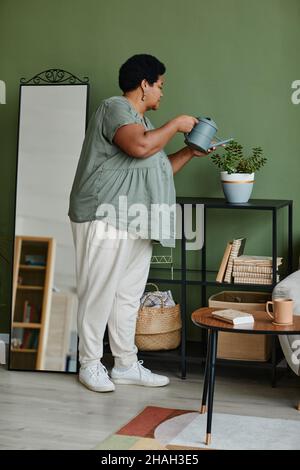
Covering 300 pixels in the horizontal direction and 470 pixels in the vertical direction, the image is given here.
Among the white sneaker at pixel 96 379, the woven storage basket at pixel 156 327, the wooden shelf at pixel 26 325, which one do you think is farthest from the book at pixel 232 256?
the wooden shelf at pixel 26 325

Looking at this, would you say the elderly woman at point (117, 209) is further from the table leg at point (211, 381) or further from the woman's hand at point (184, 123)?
the table leg at point (211, 381)

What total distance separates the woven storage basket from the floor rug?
729 millimetres

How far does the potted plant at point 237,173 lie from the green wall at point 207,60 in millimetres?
194

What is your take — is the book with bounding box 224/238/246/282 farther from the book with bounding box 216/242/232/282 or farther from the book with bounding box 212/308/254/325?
the book with bounding box 212/308/254/325

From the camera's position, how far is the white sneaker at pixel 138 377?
437 cm

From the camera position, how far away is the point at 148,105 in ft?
14.2

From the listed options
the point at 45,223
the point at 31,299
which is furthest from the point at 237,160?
the point at 31,299

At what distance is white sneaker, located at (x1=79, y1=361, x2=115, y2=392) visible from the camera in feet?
14.0

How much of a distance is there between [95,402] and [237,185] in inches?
52.5

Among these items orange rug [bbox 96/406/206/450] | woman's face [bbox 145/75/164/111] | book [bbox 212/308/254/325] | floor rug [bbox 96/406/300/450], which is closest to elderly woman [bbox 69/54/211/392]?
woman's face [bbox 145/75/164/111]

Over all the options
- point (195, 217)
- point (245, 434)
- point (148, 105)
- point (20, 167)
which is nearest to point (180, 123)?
point (148, 105)
